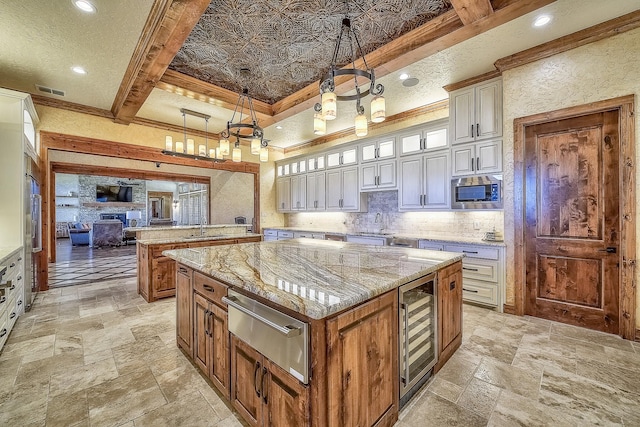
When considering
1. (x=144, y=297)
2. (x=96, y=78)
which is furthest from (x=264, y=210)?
(x=96, y=78)

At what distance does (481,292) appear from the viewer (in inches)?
139

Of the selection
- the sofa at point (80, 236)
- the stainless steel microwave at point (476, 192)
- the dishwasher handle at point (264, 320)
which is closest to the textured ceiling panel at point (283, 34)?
the stainless steel microwave at point (476, 192)

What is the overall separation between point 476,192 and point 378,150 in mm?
1901

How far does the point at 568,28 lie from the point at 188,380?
4.69m

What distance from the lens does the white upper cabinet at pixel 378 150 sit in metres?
4.81

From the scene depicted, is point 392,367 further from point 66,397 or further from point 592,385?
point 66,397

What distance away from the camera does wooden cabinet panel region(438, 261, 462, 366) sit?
2053 millimetres

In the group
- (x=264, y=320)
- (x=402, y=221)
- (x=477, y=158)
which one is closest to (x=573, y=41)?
(x=477, y=158)

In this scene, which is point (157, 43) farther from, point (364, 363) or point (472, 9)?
point (364, 363)

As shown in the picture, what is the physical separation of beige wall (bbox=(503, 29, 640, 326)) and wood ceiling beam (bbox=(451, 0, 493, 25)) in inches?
50.2

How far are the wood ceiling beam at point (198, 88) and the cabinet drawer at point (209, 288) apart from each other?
290 centimetres

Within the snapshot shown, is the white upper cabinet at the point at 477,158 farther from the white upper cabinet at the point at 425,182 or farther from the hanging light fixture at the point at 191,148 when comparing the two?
the hanging light fixture at the point at 191,148

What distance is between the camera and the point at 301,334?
1179 mm

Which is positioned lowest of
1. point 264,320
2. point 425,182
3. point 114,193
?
point 264,320
